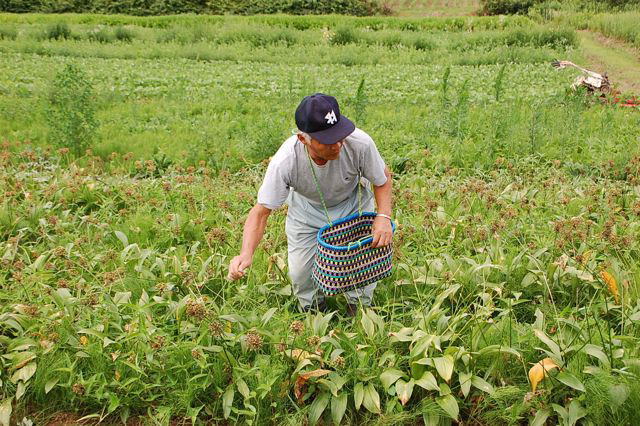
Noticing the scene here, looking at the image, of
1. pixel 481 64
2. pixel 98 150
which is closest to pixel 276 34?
pixel 481 64

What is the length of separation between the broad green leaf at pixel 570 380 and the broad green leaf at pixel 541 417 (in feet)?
0.55

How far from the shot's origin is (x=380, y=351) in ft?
11.0

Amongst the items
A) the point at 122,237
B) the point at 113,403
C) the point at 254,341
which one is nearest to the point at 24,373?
the point at 113,403

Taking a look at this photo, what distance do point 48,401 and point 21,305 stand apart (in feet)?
2.14

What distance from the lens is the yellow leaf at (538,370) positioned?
2922 mm

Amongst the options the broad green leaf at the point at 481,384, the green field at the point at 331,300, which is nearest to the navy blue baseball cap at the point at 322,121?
the green field at the point at 331,300

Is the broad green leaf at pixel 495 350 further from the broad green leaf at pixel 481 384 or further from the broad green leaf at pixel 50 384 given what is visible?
the broad green leaf at pixel 50 384

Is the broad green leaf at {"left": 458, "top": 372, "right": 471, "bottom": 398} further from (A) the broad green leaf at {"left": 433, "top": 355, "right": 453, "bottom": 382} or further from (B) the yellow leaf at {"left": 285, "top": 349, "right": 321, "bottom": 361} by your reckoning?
(B) the yellow leaf at {"left": 285, "top": 349, "right": 321, "bottom": 361}

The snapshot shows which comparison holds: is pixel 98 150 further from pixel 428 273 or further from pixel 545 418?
pixel 545 418

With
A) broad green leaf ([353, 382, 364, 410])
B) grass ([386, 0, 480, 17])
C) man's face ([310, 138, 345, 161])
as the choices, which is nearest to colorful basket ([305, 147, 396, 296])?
man's face ([310, 138, 345, 161])

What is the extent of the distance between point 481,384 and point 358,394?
0.63m

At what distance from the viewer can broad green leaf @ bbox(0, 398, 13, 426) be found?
9.98 ft

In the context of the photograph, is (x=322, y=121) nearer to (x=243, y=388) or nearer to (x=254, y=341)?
(x=254, y=341)

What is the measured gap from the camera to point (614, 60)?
16344 millimetres
